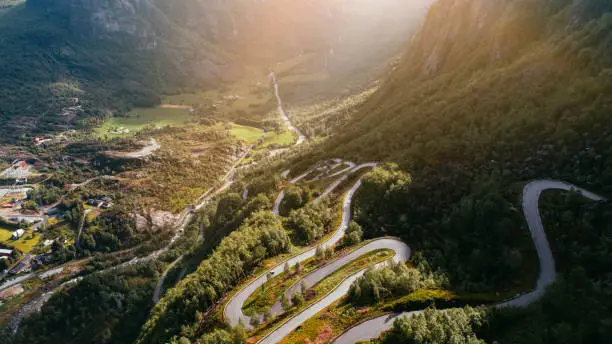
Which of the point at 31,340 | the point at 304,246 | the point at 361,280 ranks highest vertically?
the point at 361,280

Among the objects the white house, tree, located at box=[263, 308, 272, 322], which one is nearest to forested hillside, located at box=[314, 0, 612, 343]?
tree, located at box=[263, 308, 272, 322]

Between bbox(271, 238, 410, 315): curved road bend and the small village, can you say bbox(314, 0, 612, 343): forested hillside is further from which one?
the small village

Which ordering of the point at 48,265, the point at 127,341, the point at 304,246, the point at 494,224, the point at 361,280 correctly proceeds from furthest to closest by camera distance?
the point at 48,265
the point at 127,341
the point at 304,246
the point at 494,224
the point at 361,280

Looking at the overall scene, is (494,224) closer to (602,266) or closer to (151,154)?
(602,266)

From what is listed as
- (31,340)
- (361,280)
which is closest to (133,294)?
(31,340)

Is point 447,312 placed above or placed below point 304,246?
above

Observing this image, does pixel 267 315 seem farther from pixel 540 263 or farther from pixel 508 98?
pixel 508 98
